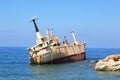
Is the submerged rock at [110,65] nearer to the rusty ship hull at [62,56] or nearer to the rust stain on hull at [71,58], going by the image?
the rusty ship hull at [62,56]

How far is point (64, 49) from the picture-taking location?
245ft

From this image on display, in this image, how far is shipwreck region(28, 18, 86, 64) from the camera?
71188 millimetres

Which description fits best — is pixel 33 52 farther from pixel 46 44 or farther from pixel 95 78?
pixel 95 78

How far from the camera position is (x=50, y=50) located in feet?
235

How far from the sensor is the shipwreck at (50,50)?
71.2m

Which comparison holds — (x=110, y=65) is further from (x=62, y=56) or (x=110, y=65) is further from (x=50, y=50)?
(x=62, y=56)

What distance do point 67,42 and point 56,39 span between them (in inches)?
268

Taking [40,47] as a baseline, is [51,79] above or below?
below

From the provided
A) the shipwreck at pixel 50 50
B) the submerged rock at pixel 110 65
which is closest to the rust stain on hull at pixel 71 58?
the shipwreck at pixel 50 50

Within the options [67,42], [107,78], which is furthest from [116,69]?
[67,42]

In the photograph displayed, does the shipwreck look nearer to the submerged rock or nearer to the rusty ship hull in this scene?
the rusty ship hull

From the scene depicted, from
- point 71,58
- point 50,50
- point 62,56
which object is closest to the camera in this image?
point 50,50

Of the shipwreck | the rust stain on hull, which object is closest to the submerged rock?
the shipwreck

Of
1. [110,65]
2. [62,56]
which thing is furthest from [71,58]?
[110,65]
